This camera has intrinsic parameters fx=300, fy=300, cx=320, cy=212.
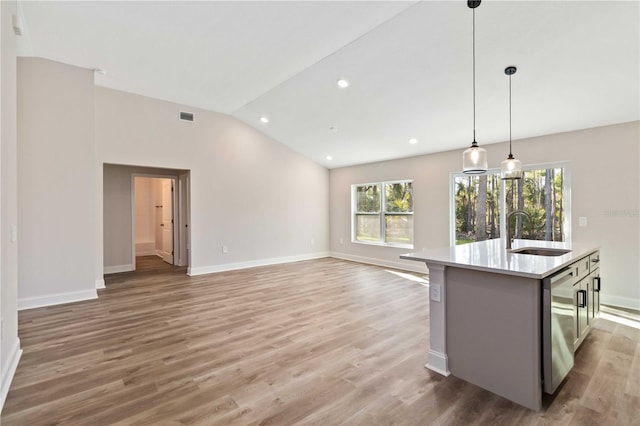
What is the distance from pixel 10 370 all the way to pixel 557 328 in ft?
13.4

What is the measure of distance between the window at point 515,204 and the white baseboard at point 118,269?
265 inches

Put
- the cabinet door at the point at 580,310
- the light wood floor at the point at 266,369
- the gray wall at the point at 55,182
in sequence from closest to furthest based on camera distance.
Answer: the light wood floor at the point at 266,369 → the cabinet door at the point at 580,310 → the gray wall at the point at 55,182

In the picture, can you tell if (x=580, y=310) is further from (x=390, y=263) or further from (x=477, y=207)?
(x=390, y=263)

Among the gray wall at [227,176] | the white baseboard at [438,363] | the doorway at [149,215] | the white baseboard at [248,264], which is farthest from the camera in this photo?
the doorway at [149,215]

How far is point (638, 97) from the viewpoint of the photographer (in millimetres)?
3424

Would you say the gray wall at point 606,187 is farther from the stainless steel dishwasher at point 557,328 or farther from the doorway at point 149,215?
the doorway at point 149,215

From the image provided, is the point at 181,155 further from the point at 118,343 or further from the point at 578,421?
the point at 578,421

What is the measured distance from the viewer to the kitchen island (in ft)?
6.43

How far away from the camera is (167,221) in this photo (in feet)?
25.2

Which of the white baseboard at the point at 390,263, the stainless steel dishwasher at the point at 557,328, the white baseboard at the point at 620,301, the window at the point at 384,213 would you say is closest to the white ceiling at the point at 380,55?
the window at the point at 384,213

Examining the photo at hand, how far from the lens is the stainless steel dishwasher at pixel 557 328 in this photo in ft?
6.53

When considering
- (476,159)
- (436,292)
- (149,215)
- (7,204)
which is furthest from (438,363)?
(149,215)

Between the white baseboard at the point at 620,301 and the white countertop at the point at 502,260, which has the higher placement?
the white countertop at the point at 502,260

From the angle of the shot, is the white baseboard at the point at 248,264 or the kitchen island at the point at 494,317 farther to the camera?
the white baseboard at the point at 248,264
